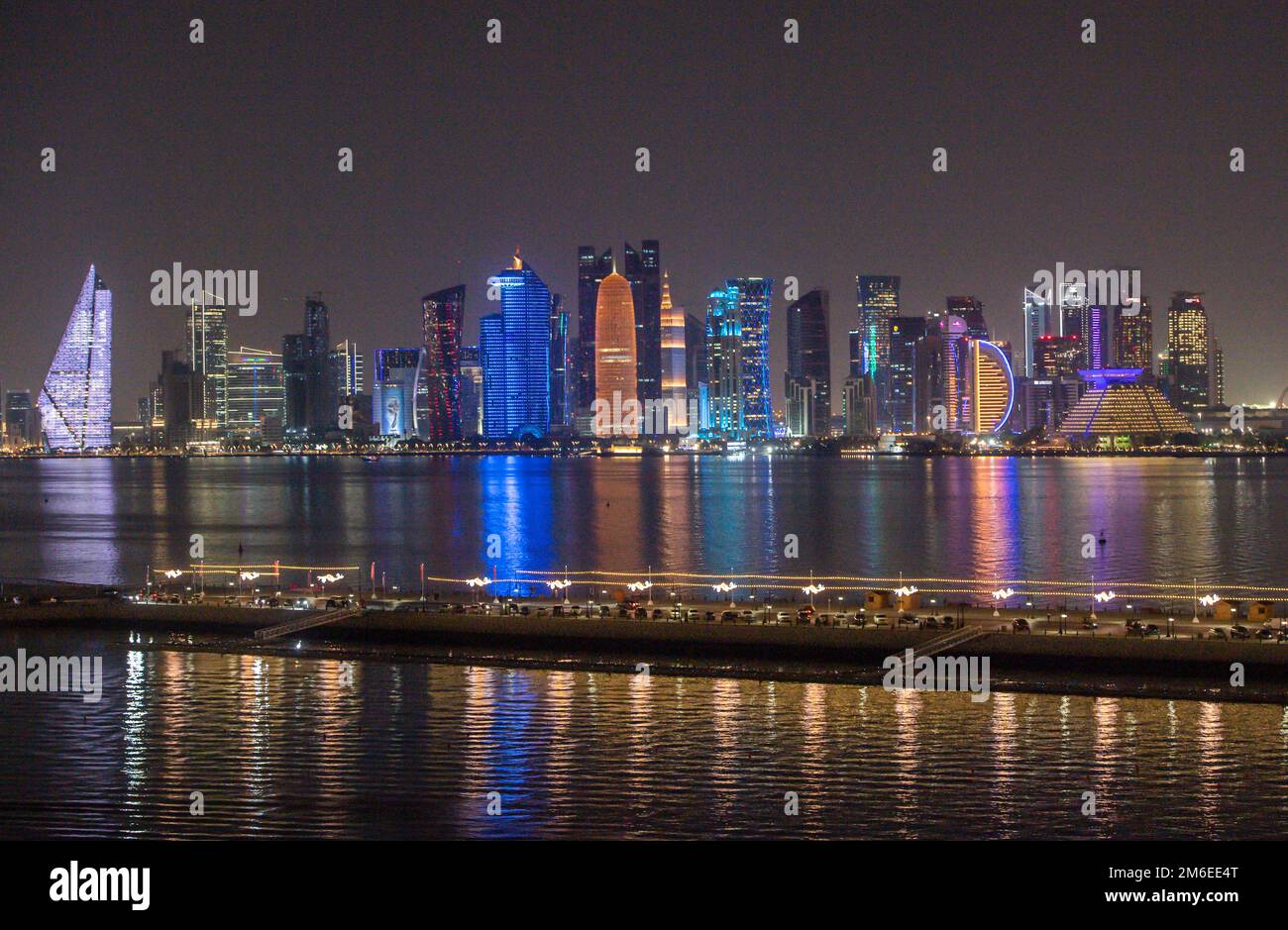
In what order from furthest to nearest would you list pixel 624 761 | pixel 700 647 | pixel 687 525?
pixel 687 525 → pixel 700 647 → pixel 624 761

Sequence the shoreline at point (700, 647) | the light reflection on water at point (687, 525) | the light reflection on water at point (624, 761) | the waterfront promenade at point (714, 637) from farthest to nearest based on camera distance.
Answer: the light reflection on water at point (687, 525), the waterfront promenade at point (714, 637), the shoreline at point (700, 647), the light reflection on water at point (624, 761)

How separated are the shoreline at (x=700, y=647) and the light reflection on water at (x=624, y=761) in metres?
1.13

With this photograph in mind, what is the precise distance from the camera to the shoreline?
2727cm

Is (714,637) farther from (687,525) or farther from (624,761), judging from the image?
(687,525)

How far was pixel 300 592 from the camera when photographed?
134 ft

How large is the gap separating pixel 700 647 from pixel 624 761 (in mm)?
10557

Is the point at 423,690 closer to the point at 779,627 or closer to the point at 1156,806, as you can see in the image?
the point at 779,627

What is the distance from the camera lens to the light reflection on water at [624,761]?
18.4 meters

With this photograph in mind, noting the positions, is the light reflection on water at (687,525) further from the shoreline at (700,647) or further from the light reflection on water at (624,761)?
the light reflection on water at (624,761)

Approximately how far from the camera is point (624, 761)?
21.6m

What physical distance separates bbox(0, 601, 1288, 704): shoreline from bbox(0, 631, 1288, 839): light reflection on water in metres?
1.13

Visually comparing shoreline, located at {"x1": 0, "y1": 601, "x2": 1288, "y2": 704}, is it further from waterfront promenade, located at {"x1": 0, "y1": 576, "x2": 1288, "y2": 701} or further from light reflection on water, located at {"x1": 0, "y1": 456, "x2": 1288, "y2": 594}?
light reflection on water, located at {"x1": 0, "y1": 456, "x2": 1288, "y2": 594}

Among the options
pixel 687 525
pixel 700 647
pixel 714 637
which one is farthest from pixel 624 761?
pixel 687 525

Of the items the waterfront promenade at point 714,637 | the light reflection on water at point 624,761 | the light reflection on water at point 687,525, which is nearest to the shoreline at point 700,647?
the waterfront promenade at point 714,637
